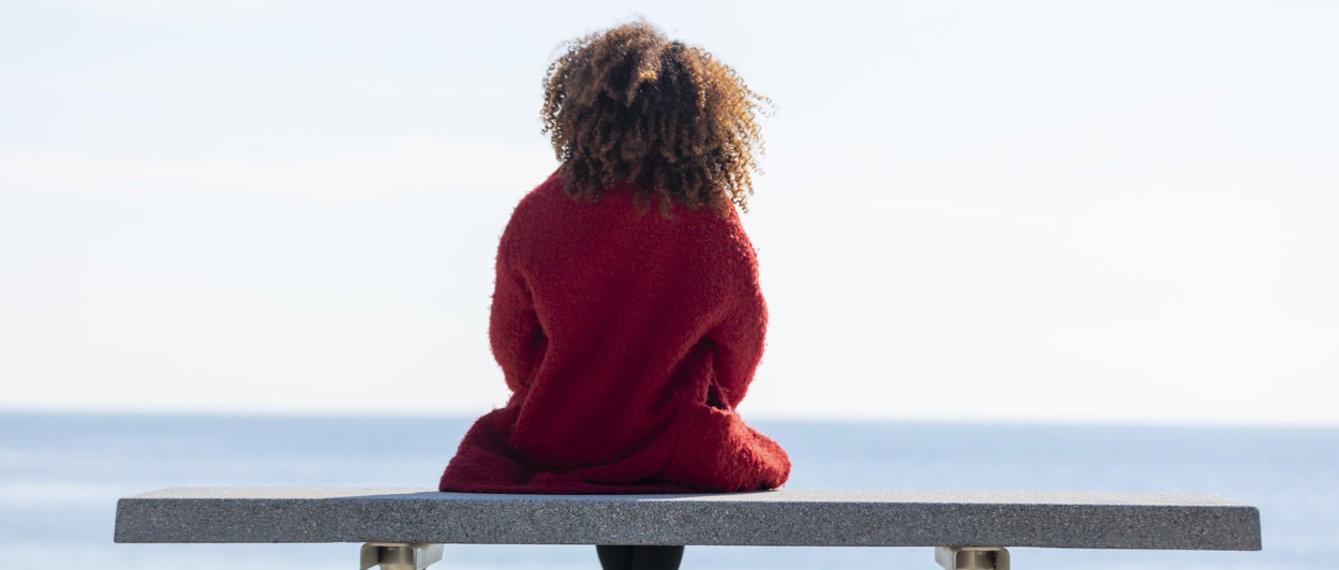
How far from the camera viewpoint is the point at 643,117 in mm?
3357

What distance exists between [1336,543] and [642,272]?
2348cm

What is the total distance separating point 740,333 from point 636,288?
0.28 m

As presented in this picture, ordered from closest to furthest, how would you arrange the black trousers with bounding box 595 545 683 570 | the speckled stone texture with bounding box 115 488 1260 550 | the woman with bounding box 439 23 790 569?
the speckled stone texture with bounding box 115 488 1260 550, the black trousers with bounding box 595 545 683 570, the woman with bounding box 439 23 790 569

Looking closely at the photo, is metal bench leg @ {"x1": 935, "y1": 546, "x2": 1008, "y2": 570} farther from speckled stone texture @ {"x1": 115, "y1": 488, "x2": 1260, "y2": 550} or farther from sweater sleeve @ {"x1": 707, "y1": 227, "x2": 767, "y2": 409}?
sweater sleeve @ {"x1": 707, "y1": 227, "x2": 767, "y2": 409}

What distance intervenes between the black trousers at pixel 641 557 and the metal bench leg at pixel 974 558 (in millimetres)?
611

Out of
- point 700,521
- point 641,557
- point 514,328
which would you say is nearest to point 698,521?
point 700,521

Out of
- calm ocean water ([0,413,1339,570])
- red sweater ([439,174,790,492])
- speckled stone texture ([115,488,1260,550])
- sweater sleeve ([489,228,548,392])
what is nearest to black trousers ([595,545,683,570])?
red sweater ([439,174,790,492])

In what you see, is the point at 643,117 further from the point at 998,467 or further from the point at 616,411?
the point at 998,467

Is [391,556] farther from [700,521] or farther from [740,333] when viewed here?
[740,333]

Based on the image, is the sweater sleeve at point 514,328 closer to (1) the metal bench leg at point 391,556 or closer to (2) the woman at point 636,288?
(2) the woman at point 636,288

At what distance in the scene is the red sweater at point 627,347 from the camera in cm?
332

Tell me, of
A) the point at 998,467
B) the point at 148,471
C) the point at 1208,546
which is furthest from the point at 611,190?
the point at 998,467

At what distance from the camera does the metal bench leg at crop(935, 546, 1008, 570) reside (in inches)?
118

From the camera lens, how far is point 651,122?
3.34 m
